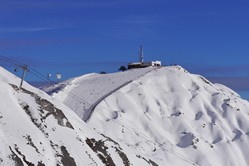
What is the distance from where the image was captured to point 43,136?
51.8 meters

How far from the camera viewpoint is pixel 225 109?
107938 mm

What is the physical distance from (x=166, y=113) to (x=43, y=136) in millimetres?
52634

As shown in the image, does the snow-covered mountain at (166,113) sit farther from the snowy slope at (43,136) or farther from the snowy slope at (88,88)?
the snowy slope at (43,136)

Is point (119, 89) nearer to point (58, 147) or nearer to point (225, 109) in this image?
point (225, 109)

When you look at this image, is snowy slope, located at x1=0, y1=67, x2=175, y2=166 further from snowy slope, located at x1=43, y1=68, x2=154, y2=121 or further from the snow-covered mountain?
snowy slope, located at x1=43, y1=68, x2=154, y2=121

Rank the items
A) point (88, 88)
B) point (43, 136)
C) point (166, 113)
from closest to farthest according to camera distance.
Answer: point (43, 136) < point (166, 113) < point (88, 88)

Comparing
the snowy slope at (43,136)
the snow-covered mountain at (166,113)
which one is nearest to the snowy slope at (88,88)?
the snow-covered mountain at (166,113)

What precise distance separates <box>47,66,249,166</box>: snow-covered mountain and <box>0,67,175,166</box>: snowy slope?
26078 millimetres

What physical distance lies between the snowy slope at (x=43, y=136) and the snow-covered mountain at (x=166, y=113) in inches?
1027

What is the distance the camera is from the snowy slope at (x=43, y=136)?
48188 mm

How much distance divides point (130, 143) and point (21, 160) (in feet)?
140

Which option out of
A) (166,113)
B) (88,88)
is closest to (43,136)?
(166,113)

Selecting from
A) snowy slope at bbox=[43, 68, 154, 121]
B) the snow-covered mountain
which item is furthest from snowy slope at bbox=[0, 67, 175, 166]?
snowy slope at bbox=[43, 68, 154, 121]

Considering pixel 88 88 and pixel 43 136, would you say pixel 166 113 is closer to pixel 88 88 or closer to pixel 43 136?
pixel 88 88
